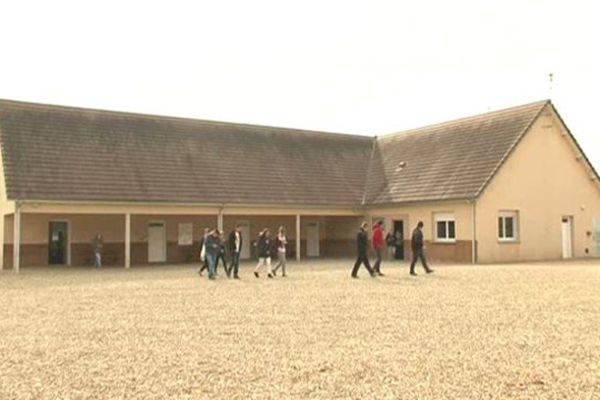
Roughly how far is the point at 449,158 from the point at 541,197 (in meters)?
3.90

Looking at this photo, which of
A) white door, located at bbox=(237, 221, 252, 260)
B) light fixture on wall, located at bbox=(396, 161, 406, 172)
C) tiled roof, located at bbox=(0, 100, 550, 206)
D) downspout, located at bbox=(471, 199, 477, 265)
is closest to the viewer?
tiled roof, located at bbox=(0, 100, 550, 206)

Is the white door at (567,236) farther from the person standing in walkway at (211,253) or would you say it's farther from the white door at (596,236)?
the person standing in walkway at (211,253)

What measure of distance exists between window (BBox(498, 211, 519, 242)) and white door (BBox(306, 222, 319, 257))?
365 inches

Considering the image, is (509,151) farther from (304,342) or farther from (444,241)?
(304,342)

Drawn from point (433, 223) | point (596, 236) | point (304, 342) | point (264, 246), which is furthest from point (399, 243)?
point (304, 342)

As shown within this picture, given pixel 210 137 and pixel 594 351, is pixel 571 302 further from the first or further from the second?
pixel 210 137

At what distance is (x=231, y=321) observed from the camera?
11055 millimetres

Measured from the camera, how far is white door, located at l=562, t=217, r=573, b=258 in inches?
1155

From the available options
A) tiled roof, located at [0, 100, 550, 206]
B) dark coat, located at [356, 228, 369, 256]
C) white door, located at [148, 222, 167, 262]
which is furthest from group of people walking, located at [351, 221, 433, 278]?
white door, located at [148, 222, 167, 262]

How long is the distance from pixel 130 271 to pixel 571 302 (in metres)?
14.6

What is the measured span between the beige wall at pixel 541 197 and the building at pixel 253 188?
56 millimetres

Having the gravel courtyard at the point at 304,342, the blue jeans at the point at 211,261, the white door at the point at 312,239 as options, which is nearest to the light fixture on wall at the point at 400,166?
the white door at the point at 312,239

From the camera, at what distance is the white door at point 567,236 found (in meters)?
29.3

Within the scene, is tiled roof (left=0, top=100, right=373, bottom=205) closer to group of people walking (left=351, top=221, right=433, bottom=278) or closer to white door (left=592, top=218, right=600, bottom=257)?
group of people walking (left=351, top=221, right=433, bottom=278)
